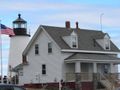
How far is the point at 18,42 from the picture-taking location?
69375 mm

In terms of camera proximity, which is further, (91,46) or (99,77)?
(91,46)

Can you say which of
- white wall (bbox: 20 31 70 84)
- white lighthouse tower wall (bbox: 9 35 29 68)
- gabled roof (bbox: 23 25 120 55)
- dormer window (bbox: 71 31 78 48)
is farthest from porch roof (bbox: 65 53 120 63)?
white lighthouse tower wall (bbox: 9 35 29 68)

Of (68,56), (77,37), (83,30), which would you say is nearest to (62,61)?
(68,56)

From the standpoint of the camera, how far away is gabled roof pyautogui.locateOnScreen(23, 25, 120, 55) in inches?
2333

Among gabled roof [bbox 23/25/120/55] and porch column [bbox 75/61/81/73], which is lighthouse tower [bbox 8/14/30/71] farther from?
porch column [bbox 75/61/81/73]

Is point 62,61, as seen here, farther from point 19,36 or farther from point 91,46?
point 19,36

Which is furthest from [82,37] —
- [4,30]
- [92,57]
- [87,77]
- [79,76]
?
[4,30]

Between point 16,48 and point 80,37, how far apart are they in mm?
11494

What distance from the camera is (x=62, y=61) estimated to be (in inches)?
2282

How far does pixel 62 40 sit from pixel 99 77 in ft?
22.7

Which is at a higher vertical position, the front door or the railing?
the front door

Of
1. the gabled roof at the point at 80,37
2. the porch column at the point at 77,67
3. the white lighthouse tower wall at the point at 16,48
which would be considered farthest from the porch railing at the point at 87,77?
the white lighthouse tower wall at the point at 16,48

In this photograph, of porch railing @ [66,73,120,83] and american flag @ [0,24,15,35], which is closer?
american flag @ [0,24,15,35]

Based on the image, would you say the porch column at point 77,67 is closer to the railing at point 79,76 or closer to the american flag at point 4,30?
the railing at point 79,76
